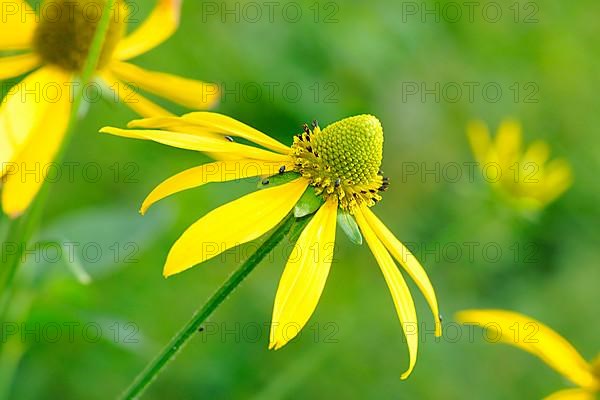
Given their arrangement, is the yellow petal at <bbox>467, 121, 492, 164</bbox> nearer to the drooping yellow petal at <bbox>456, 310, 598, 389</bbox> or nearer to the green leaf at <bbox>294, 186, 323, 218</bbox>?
the drooping yellow petal at <bbox>456, 310, 598, 389</bbox>

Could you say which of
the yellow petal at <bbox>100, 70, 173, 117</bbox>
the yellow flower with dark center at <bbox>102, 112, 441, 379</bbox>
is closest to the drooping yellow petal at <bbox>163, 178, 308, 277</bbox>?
the yellow flower with dark center at <bbox>102, 112, 441, 379</bbox>

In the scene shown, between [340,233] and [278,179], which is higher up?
[340,233]

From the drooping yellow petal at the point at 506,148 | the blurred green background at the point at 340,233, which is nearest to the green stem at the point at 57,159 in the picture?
the blurred green background at the point at 340,233

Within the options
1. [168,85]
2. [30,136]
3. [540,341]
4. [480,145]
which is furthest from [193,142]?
[480,145]

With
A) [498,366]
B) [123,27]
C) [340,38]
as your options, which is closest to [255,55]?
[340,38]

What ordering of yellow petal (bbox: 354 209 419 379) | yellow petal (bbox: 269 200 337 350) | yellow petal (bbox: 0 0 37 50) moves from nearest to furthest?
yellow petal (bbox: 269 200 337 350)
yellow petal (bbox: 354 209 419 379)
yellow petal (bbox: 0 0 37 50)

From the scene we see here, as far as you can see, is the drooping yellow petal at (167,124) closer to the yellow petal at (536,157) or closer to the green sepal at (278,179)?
the green sepal at (278,179)

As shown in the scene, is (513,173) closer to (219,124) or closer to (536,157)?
(536,157)
